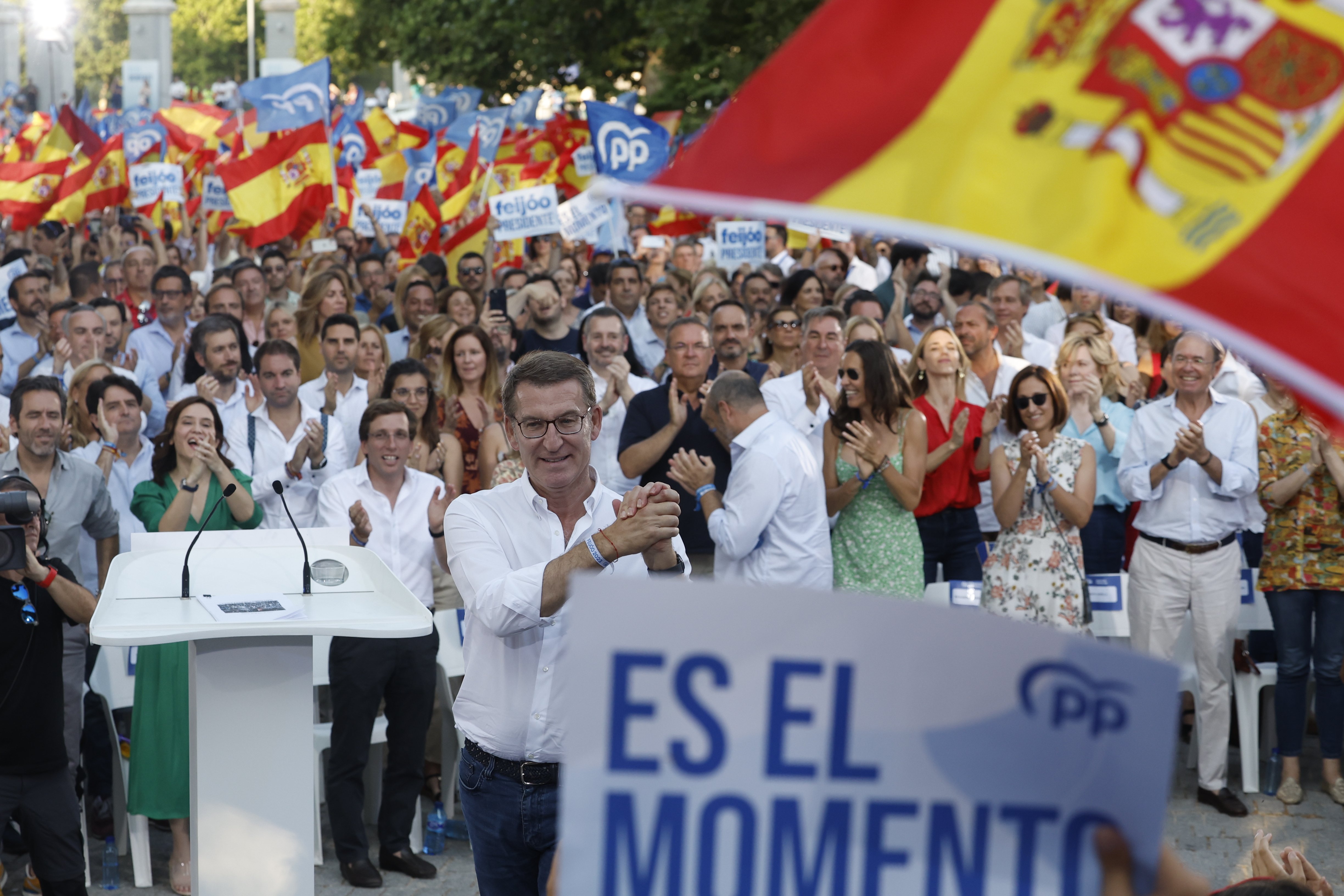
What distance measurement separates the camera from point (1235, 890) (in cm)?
265

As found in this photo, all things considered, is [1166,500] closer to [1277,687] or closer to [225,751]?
[1277,687]

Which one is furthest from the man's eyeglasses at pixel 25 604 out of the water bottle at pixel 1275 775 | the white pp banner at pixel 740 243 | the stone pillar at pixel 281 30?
the stone pillar at pixel 281 30

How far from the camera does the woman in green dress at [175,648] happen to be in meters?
5.97

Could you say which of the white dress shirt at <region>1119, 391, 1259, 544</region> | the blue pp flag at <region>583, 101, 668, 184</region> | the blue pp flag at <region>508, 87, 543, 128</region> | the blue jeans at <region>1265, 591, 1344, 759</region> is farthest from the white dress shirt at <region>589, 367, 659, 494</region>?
the blue pp flag at <region>508, 87, 543, 128</region>

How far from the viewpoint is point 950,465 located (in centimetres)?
756

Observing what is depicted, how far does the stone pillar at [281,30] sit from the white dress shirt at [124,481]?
3861 centimetres

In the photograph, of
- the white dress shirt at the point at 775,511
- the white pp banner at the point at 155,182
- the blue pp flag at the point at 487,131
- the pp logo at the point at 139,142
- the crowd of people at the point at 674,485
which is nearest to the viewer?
the crowd of people at the point at 674,485

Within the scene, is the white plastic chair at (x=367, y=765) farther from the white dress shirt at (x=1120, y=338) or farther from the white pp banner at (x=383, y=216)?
the white pp banner at (x=383, y=216)

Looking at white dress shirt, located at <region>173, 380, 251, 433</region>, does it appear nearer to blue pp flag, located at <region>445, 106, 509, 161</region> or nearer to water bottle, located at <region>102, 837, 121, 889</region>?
water bottle, located at <region>102, 837, 121, 889</region>

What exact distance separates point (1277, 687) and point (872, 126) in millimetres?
6431

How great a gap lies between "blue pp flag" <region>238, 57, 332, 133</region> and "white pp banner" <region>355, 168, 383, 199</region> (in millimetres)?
3357

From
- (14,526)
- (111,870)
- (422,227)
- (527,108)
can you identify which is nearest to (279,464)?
(111,870)

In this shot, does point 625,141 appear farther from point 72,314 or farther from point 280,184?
point 72,314

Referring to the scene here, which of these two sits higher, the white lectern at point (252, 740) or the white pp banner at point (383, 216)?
the white pp banner at point (383, 216)
